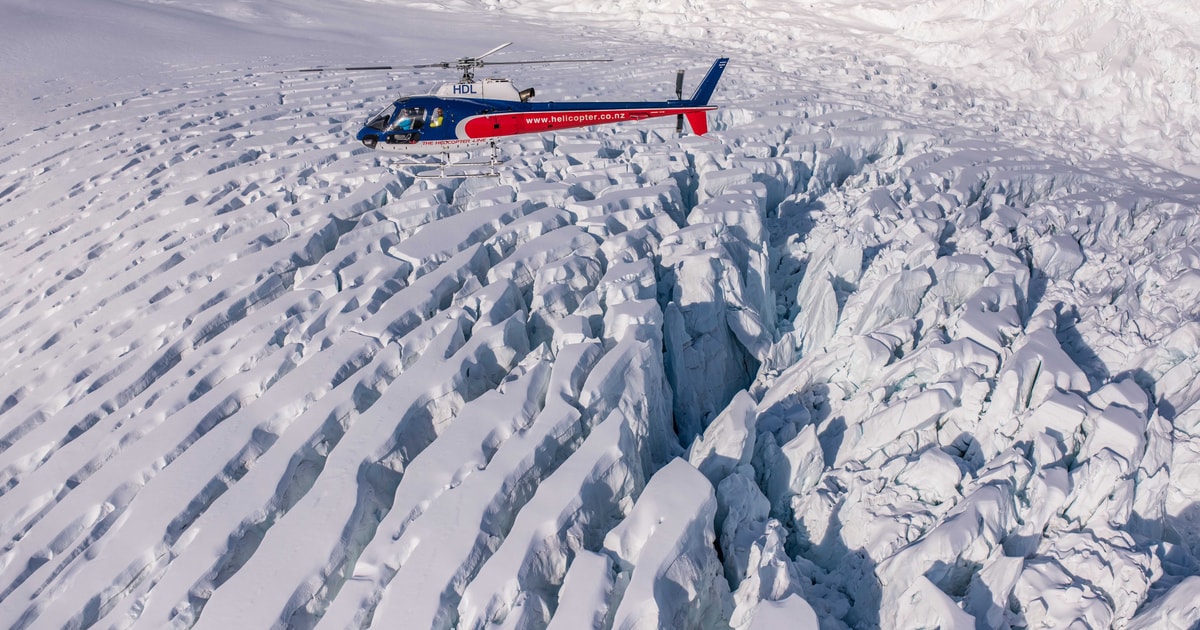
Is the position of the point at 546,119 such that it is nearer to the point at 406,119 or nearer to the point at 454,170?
the point at 454,170

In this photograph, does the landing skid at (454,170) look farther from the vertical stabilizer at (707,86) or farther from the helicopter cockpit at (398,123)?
the vertical stabilizer at (707,86)

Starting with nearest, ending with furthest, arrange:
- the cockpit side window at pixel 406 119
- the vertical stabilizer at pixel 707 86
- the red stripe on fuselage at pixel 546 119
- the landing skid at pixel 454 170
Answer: the landing skid at pixel 454 170 → the cockpit side window at pixel 406 119 → the red stripe on fuselage at pixel 546 119 → the vertical stabilizer at pixel 707 86

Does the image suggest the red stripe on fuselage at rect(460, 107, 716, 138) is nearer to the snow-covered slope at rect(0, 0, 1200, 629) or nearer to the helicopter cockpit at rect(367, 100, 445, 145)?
the snow-covered slope at rect(0, 0, 1200, 629)

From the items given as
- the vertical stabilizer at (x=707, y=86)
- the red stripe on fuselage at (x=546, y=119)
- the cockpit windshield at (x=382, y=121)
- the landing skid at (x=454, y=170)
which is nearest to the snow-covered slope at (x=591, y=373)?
the landing skid at (x=454, y=170)

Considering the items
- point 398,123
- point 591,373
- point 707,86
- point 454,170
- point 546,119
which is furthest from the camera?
point 707,86

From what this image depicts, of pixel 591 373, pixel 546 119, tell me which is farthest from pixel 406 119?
pixel 591 373

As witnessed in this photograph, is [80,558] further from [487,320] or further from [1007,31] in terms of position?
[1007,31]
